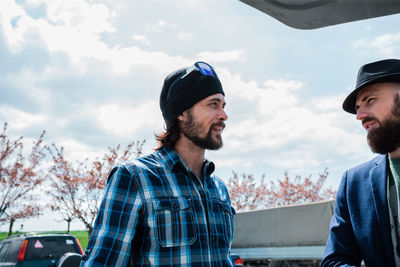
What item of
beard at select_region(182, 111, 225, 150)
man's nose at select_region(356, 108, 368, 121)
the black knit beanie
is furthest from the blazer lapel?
the black knit beanie

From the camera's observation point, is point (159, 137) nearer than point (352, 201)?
No

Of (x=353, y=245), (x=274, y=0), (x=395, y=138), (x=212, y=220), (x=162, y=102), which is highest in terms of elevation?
(x=274, y=0)

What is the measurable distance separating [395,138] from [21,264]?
8899 millimetres

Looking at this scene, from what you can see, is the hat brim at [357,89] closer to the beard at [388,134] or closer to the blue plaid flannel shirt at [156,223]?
the beard at [388,134]

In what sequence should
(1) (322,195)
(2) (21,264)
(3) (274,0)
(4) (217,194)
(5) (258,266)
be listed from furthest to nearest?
(1) (322,195) < (5) (258,266) < (2) (21,264) < (4) (217,194) < (3) (274,0)

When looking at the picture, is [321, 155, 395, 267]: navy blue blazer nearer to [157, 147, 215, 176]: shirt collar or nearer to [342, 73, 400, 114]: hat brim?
[342, 73, 400, 114]: hat brim

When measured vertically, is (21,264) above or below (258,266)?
above

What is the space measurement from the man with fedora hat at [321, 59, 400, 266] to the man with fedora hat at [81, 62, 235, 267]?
735mm

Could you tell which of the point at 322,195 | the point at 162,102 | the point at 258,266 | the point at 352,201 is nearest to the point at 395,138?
the point at 352,201

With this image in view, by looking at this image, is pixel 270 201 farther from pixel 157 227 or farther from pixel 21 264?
pixel 157 227

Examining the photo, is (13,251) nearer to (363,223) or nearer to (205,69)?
(205,69)

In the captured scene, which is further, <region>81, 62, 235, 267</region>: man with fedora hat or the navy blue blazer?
the navy blue blazer

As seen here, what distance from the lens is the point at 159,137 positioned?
9.95 ft

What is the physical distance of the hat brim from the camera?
2.63 meters
